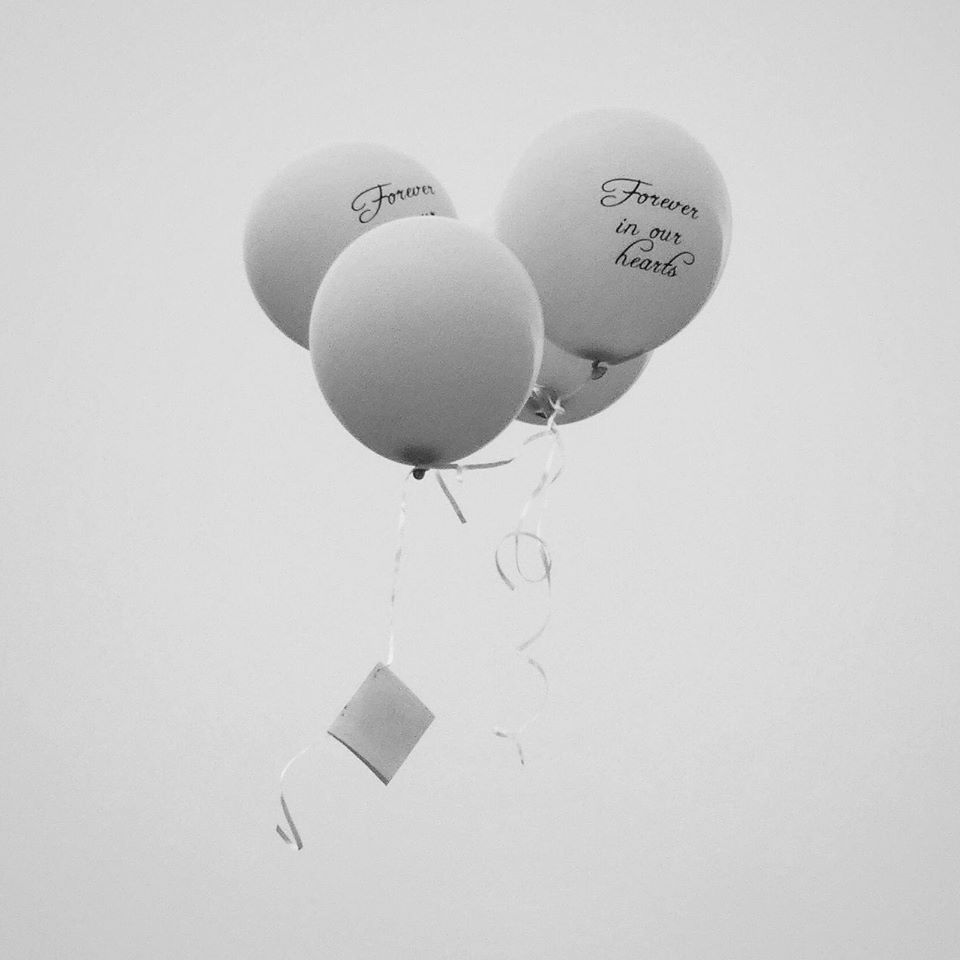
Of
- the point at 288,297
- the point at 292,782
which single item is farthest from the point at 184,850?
the point at 288,297

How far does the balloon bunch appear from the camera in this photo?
33.4 inches

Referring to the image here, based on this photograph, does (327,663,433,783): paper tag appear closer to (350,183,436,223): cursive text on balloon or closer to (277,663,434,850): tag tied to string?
(277,663,434,850): tag tied to string

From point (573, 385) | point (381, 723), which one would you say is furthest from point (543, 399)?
point (381, 723)

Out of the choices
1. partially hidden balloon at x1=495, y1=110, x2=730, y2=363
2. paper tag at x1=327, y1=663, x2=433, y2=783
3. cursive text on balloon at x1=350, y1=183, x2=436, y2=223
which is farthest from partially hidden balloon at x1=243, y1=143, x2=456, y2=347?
paper tag at x1=327, y1=663, x2=433, y2=783

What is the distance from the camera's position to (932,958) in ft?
7.44

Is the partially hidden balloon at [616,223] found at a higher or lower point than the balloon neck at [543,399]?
higher

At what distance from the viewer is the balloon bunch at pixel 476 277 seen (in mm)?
848

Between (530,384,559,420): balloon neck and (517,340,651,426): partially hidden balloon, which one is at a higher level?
(517,340,651,426): partially hidden balloon

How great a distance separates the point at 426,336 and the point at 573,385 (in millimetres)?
341

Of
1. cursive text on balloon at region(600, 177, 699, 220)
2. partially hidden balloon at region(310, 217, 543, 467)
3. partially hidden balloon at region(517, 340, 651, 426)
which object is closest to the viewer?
partially hidden balloon at region(310, 217, 543, 467)

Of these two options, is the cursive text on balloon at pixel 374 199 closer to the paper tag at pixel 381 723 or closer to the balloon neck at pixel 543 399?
the balloon neck at pixel 543 399

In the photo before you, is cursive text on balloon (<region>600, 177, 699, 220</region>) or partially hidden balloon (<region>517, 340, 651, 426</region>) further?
partially hidden balloon (<region>517, 340, 651, 426</region>)

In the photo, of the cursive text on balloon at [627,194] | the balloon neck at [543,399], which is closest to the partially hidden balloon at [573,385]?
the balloon neck at [543,399]

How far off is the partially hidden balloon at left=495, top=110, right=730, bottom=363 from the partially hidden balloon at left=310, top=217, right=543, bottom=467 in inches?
3.7
